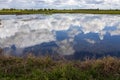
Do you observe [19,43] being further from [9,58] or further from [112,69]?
[112,69]

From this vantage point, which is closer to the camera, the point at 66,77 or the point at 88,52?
the point at 66,77

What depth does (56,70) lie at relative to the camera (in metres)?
17.0

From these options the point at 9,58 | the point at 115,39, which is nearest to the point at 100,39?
the point at 115,39

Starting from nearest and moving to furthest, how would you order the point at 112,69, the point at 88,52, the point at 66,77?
the point at 66,77 → the point at 112,69 → the point at 88,52

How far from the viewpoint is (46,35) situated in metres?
37.9

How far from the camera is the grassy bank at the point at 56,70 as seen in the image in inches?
657

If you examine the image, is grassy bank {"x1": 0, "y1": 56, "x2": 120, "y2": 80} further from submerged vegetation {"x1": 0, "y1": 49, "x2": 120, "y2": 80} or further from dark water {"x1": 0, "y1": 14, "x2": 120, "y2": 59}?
dark water {"x1": 0, "y1": 14, "x2": 120, "y2": 59}

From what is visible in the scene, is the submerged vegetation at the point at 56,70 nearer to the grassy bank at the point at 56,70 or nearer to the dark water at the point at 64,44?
the grassy bank at the point at 56,70

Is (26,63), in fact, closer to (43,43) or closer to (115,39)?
(43,43)

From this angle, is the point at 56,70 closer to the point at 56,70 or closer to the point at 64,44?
the point at 56,70

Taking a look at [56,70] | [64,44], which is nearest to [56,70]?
[56,70]

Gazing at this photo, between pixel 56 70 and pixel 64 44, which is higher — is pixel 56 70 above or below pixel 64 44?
above

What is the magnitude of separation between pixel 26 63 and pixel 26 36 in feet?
60.2

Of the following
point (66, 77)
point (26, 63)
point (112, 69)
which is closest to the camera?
point (66, 77)
